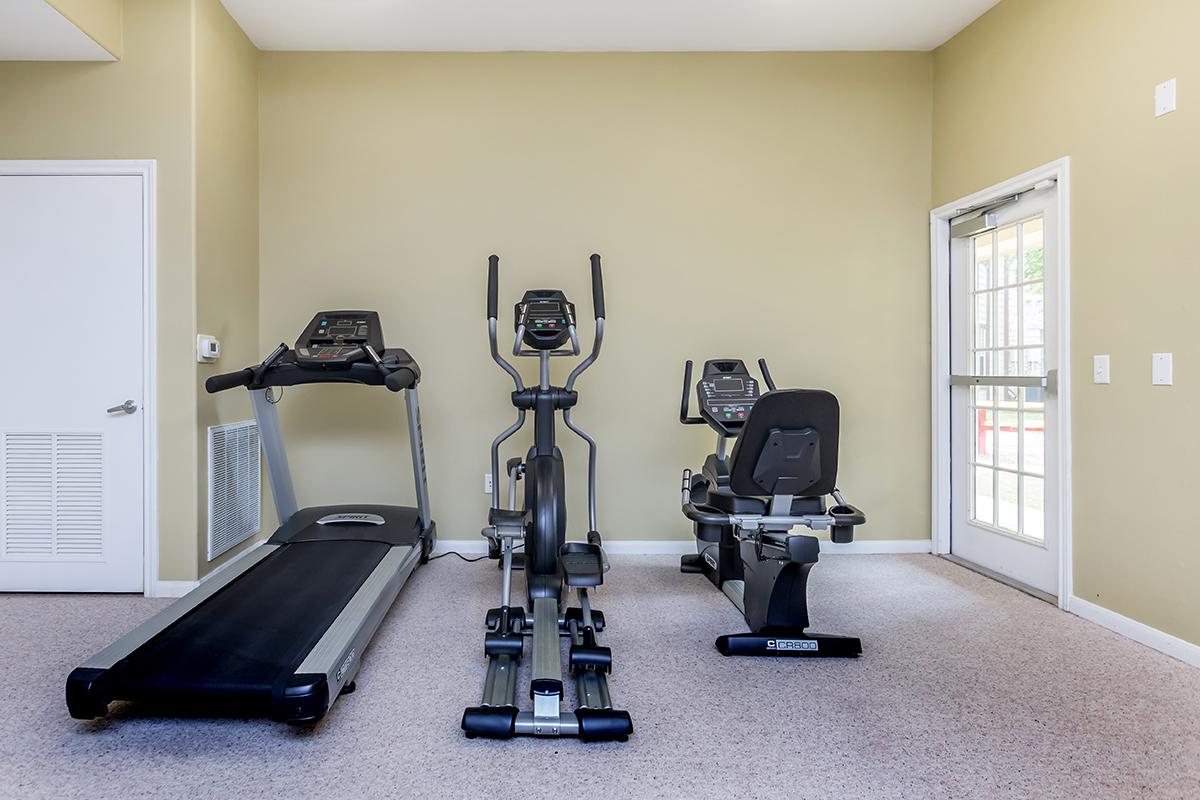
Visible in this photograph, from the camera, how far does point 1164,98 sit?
8.07ft

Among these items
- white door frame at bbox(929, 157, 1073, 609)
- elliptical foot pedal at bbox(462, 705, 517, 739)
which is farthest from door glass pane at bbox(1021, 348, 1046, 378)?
elliptical foot pedal at bbox(462, 705, 517, 739)

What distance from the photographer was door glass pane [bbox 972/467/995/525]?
3.53 m

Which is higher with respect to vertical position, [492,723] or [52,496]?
[52,496]

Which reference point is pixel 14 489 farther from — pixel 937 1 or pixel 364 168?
pixel 937 1

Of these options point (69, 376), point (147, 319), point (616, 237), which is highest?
point (616, 237)

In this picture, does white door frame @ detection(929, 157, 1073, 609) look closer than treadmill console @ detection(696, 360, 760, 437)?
Yes

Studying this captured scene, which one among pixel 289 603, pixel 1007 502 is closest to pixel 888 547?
pixel 1007 502

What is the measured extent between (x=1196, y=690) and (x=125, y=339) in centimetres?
472

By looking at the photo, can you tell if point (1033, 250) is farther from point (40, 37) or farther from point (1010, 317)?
point (40, 37)

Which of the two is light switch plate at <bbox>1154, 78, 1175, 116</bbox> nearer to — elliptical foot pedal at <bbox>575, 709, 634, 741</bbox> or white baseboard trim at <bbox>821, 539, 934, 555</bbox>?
white baseboard trim at <bbox>821, 539, 934, 555</bbox>

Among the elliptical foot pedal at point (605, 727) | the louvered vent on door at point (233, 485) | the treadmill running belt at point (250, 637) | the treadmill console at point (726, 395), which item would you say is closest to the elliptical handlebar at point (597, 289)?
the treadmill console at point (726, 395)

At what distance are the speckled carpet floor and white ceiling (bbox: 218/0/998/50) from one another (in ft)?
10.4

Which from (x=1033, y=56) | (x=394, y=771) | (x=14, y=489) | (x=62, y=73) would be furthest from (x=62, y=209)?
(x=1033, y=56)

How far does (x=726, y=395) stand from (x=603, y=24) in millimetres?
2240
